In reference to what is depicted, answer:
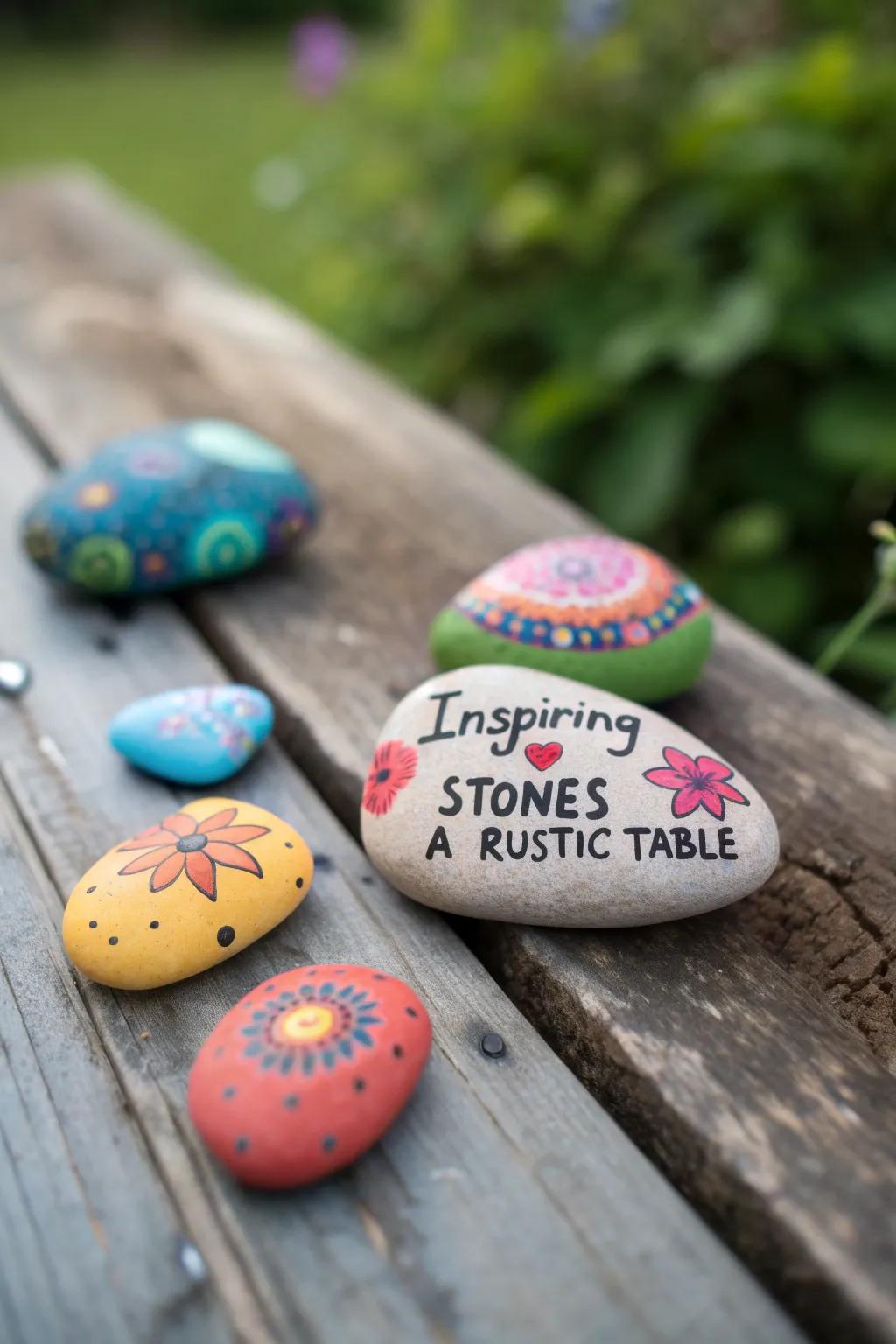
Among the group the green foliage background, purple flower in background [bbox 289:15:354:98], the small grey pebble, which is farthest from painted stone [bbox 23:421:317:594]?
purple flower in background [bbox 289:15:354:98]

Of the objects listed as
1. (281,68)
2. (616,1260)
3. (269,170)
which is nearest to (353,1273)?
(616,1260)

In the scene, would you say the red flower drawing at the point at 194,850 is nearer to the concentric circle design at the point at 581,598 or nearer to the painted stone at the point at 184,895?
the painted stone at the point at 184,895

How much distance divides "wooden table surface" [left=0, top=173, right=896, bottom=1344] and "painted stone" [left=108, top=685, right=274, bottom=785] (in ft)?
0.13

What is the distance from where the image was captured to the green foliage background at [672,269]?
125 inches

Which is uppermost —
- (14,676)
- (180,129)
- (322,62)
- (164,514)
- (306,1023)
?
(322,62)

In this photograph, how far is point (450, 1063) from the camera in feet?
3.69

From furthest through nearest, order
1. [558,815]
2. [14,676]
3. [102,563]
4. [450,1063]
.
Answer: [102,563], [14,676], [558,815], [450,1063]

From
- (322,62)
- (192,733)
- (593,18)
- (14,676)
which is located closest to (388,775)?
(192,733)

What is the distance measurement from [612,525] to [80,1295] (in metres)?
2.73

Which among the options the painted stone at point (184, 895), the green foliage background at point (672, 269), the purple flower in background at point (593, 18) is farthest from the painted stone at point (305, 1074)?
the purple flower in background at point (593, 18)

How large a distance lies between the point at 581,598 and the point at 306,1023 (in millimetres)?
723

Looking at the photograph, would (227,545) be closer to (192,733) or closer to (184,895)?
(192,733)

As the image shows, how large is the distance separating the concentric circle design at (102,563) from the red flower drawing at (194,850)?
2.12 ft

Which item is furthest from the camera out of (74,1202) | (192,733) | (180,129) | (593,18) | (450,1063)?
(180,129)
